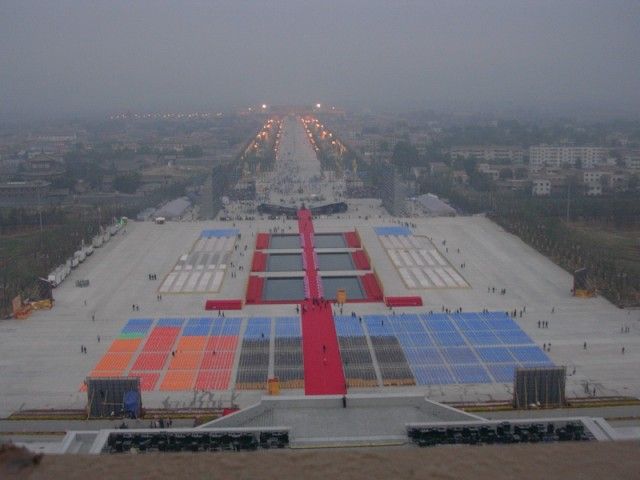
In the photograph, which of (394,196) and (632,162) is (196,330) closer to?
(394,196)

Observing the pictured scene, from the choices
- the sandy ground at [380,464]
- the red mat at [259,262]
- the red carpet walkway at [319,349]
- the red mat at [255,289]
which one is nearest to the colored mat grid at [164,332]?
the red mat at [255,289]

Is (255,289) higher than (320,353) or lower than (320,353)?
higher

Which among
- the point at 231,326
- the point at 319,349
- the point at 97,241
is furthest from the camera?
the point at 97,241

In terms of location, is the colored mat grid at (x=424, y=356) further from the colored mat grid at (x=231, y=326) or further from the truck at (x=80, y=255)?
the truck at (x=80, y=255)

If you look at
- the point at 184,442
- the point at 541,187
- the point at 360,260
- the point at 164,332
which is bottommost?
the point at 164,332

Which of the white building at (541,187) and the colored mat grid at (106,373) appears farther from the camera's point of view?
the white building at (541,187)

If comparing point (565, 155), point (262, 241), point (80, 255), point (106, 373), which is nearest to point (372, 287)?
point (262, 241)

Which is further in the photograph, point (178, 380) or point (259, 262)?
point (259, 262)
